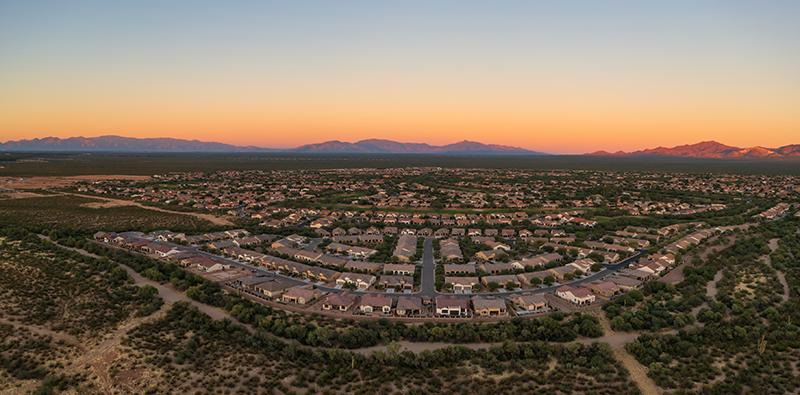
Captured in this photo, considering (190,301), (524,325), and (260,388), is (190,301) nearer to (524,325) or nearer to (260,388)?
(260,388)

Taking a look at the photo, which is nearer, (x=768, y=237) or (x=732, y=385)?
(x=732, y=385)

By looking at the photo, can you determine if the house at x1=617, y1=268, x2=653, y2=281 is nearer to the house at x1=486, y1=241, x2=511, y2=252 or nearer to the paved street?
the paved street

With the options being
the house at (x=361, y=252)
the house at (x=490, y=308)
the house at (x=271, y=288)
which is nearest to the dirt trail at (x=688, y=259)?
the house at (x=490, y=308)

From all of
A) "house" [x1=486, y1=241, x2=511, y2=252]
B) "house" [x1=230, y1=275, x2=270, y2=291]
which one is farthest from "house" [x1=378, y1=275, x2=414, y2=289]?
"house" [x1=486, y1=241, x2=511, y2=252]

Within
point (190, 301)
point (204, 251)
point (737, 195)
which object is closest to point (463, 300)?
point (190, 301)

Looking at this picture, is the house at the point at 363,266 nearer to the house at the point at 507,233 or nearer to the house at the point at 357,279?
the house at the point at 357,279
